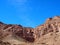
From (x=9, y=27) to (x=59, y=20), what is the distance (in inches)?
1691

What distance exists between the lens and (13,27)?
164 meters

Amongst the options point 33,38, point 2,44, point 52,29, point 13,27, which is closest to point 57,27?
point 52,29

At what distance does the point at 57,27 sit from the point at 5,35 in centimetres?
3625

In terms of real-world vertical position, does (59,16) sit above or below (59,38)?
above

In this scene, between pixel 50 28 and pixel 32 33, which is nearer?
pixel 50 28

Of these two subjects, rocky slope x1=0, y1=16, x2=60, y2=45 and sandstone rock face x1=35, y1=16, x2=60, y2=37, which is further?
sandstone rock face x1=35, y1=16, x2=60, y2=37

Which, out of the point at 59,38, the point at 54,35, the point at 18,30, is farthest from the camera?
the point at 18,30

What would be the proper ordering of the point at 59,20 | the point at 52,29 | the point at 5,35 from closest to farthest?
the point at 5,35, the point at 52,29, the point at 59,20

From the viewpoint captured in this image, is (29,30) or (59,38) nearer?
(59,38)

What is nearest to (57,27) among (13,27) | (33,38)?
(33,38)

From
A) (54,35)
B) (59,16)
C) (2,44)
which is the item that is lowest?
(2,44)

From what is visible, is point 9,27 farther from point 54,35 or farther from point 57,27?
point 54,35

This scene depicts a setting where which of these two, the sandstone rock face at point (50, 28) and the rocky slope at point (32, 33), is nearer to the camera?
the rocky slope at point (32, 33)

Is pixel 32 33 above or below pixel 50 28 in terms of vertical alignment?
above
